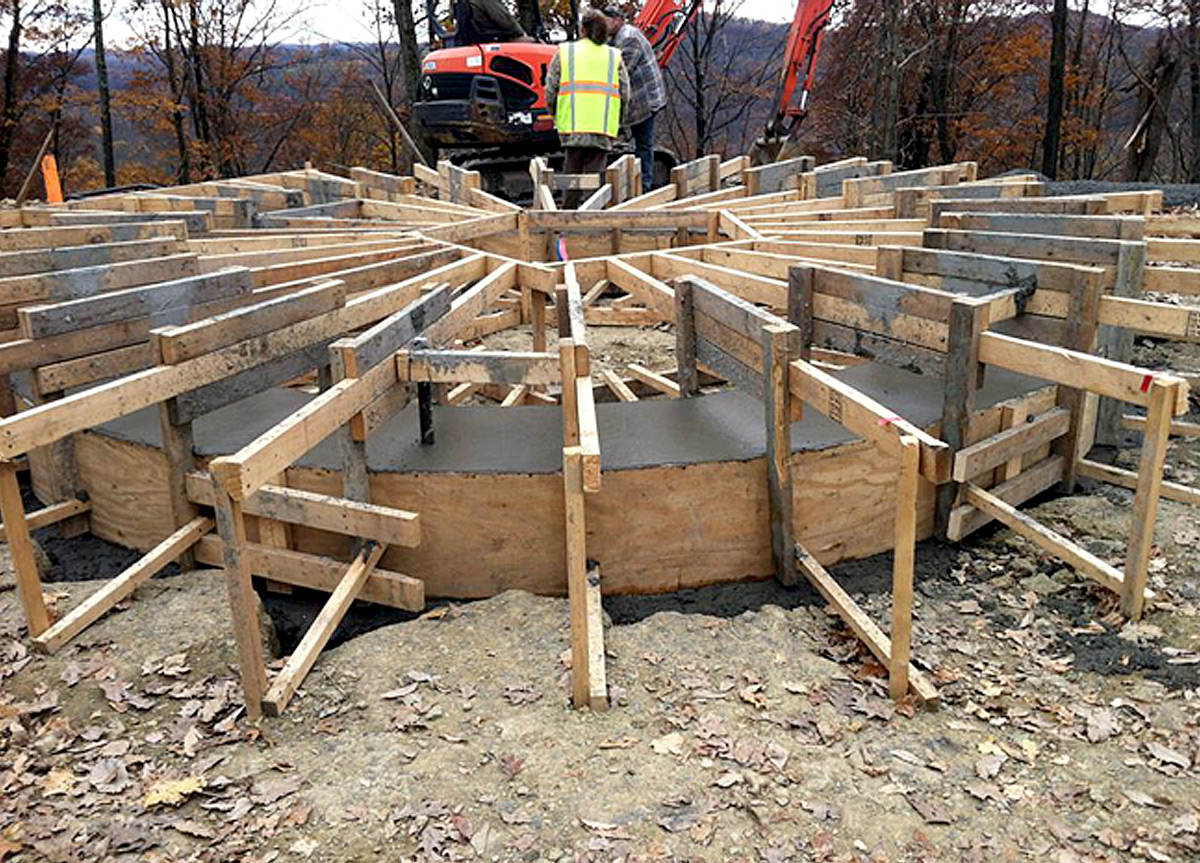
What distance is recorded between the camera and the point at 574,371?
435 cm

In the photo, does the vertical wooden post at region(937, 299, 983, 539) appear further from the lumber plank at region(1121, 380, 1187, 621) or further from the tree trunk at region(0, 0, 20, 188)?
the tree trunk at region(0, 0, 20, 188)

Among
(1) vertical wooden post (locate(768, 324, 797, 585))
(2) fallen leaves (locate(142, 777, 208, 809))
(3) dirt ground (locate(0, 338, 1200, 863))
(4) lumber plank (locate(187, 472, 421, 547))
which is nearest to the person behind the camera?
(3) dirt ground (locate(0, 338, 1200, 863))

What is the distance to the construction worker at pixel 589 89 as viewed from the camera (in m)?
10.1

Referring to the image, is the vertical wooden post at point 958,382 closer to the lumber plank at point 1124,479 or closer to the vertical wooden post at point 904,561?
the lumber plank at point 1124,479

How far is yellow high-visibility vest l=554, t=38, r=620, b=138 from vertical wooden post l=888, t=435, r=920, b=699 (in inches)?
311

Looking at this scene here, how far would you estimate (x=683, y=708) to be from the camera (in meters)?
3.68

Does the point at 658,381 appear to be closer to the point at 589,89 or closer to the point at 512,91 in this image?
the point at 589,89

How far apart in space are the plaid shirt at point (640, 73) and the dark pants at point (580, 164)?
0.80 metres

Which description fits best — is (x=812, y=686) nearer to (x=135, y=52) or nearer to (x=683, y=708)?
(x=683, y=708)

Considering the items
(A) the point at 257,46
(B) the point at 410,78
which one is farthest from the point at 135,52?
(B) the point at 410,78

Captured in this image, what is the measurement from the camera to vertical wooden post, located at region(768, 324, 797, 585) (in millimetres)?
4430

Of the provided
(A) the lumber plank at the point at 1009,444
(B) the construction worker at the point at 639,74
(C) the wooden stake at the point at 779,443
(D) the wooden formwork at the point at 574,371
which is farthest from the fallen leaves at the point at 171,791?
(B) the construction worker at the point at 639,74

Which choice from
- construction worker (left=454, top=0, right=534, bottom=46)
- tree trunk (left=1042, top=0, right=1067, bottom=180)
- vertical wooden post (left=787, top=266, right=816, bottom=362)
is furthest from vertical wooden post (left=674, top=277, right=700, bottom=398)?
tree trunk (left=1042, top=0, right=1067, bottom=180)

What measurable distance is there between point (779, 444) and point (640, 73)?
342 inches
